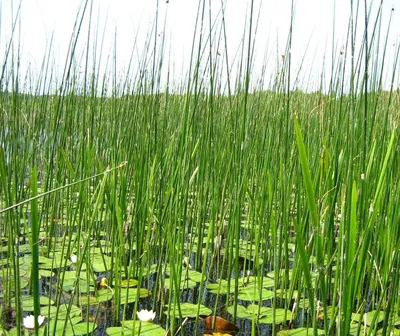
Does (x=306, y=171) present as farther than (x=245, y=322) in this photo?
No

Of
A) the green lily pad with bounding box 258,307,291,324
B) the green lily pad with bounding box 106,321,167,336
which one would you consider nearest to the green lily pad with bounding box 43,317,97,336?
the green lily pad with bounding box 106,321,167,336

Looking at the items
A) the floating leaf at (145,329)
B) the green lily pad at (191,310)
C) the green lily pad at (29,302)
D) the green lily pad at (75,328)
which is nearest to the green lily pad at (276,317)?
the green lily pad at (191,310)

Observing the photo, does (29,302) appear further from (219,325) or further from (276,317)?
(276,317)

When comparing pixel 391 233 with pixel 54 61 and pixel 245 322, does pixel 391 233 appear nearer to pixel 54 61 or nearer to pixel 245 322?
pixel 245 322

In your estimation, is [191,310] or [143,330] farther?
[191,310]

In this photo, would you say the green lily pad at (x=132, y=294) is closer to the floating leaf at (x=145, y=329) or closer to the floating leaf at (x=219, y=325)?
the floating leaf at (x=145, y=329)

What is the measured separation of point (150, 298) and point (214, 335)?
0.32m

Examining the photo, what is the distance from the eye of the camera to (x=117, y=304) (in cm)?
126

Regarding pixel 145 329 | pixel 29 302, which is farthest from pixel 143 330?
pixel 29 302

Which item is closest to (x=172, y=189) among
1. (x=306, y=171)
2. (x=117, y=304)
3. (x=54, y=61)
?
(x=117, y=304)

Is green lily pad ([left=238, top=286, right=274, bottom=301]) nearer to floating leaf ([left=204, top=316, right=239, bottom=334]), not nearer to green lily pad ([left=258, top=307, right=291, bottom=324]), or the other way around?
green lily pad ([left=258, top=307, right=291, bottom=324])

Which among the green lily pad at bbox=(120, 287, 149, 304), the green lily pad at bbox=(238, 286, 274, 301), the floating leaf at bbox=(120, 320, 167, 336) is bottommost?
the floating leaf at bbox=(120, 320, 167, 336)

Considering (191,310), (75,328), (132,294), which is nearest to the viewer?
(75,328)

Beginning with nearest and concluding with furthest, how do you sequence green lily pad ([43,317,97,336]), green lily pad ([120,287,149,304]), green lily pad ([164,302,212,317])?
green lily pad ([43,317,97,336]), green lily pad ([164,302,212,317]), green lily pad ([120,287,149,304])
